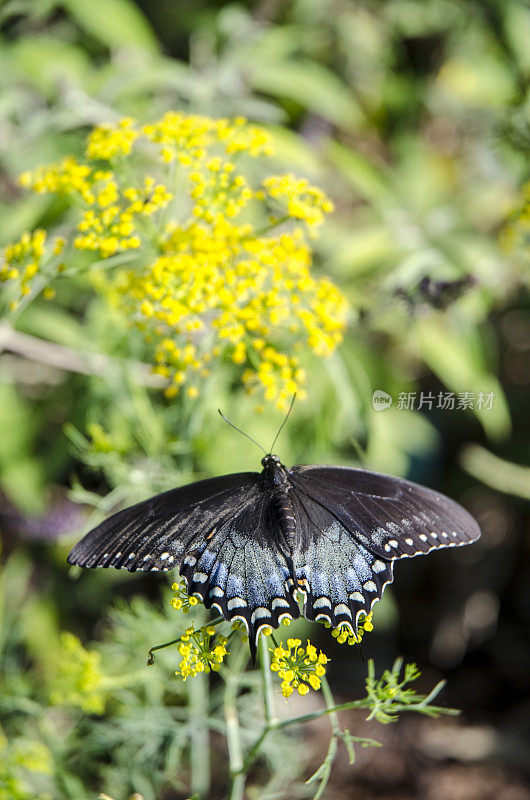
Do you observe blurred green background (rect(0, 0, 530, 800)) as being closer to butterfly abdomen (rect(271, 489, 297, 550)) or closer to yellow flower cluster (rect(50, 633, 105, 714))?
yellow flower cluster (rect(50, 633, 105, 714))

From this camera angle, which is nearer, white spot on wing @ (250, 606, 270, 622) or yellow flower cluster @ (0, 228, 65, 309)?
white spot on wing @ (250, 606, 270, 622)

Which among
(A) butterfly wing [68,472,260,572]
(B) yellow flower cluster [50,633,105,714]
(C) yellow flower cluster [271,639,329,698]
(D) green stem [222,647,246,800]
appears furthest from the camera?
(B) yellow flower cluster [50,633,105,714]

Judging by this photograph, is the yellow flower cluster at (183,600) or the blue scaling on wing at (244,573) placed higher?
the blue scaling on wing at (244,573)

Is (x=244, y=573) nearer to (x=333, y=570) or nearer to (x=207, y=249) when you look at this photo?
(x=333, y=570)

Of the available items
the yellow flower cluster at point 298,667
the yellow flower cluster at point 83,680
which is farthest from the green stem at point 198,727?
the yellow flower cluster at point 298,667

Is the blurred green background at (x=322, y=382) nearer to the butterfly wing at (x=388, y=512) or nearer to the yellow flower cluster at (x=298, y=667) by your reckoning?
the butterfly wing at (x=388, y=512)

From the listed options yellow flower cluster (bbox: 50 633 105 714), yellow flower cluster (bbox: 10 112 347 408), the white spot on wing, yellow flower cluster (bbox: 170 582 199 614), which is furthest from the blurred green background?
the white spot on wing
